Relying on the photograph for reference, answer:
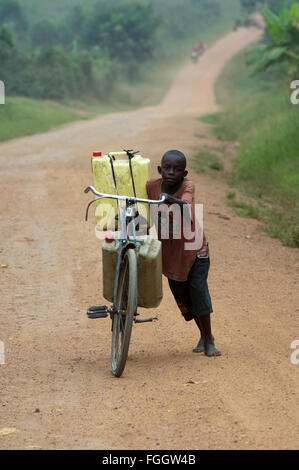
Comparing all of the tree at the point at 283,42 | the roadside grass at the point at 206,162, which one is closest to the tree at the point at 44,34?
the tree at the point at 283,42

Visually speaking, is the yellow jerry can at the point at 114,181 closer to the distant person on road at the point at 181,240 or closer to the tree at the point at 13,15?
the distant person on road at the point at 181,240

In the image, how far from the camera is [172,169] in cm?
463

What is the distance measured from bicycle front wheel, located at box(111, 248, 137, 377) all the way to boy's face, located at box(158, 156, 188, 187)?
21.3 inches

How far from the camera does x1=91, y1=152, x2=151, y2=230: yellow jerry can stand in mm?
4750

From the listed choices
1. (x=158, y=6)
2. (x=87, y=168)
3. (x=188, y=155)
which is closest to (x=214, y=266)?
(x=87, y=168)

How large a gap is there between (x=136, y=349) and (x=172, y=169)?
1.58 meters

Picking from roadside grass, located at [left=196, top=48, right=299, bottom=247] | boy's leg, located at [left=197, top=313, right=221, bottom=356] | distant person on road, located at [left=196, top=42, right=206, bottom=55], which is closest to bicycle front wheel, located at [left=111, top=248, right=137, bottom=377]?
boy's leg, located at [left=197, top=313, right=221, bottom=356]

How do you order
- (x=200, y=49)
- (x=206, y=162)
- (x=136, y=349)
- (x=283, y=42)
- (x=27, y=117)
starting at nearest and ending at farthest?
1. (x=136, y=349)
2. (x=206, y=162)
3. (x=283, y=42)
4. (x=27, y=117)
5. (x=200, y=49)

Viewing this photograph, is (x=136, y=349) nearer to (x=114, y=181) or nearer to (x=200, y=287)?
(x=200, y=287)

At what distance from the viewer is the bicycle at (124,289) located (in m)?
4.43

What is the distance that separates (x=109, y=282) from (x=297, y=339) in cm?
181

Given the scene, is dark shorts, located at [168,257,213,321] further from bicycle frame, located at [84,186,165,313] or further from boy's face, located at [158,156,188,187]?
boy's face, located at [158,156,188,187]

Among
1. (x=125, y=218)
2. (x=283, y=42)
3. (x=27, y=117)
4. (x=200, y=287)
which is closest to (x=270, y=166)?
(x=283, y=42)

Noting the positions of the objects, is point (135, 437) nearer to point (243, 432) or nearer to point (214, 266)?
point (243, 432)
